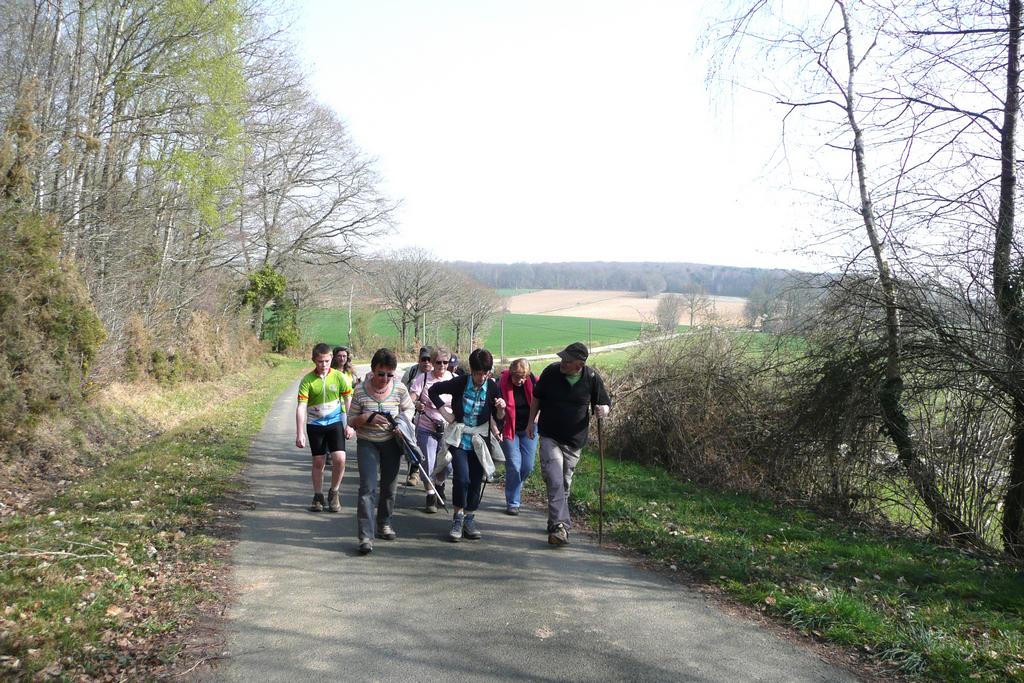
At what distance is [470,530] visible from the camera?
24.3ft

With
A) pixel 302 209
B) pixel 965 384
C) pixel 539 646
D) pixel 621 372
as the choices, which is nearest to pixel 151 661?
pixel 539 646

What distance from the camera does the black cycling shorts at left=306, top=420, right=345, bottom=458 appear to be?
834cm

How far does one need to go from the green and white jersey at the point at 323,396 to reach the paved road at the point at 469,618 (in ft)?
4.05

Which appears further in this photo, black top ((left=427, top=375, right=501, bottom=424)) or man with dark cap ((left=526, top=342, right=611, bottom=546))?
black top ((left=427, top=375, right=501, bottom=424))

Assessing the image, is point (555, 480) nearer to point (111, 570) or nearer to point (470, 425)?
point (470, 425)

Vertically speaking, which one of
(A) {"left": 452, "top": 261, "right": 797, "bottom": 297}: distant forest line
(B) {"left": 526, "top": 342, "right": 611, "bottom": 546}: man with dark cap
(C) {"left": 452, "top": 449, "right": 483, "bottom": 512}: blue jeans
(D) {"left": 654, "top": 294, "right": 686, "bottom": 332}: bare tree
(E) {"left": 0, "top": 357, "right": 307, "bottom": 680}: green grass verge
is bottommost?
(E) {"left": 0, "top": 357, "right": 307, "bottom": 680}: green grass verge

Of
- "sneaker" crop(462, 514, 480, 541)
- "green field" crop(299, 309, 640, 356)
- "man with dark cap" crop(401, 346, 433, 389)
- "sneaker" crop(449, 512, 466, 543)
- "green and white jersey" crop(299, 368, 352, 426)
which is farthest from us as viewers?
"green field" crop(299, 309, 640, 356)

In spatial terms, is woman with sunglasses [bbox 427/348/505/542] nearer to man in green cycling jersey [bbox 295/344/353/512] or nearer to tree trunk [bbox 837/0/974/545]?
man in green cycling jersey [bbox 295/344/353/512]

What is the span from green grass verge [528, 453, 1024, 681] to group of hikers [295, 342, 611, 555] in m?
1.23

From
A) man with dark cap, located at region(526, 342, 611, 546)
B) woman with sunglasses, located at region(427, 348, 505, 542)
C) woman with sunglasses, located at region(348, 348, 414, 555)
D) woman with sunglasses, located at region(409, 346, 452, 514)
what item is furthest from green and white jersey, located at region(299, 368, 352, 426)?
man with dark cap, located at region(526, 342, 611, 546)

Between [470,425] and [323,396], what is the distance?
6.00 feet

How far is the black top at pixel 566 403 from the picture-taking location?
7559 millimetres

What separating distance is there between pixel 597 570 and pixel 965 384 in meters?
4.96

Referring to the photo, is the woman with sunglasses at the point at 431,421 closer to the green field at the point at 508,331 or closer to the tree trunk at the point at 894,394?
the tree trunk at the point at 894,394
